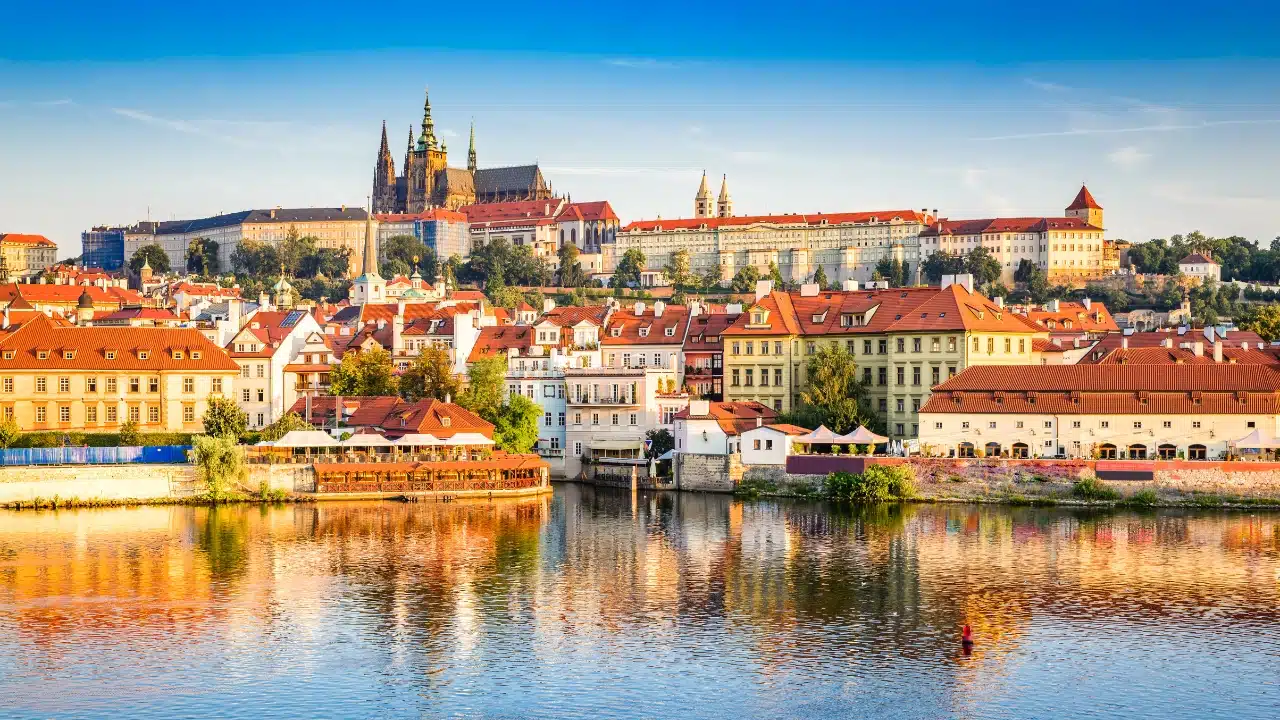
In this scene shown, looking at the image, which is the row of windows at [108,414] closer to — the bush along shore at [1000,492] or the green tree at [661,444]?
the green tree at [661,444]

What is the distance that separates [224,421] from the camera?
68.2 metres

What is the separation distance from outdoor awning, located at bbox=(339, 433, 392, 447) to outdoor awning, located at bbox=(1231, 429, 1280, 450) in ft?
107

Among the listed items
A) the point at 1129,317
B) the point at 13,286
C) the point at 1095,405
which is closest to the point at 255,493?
the point at 1095,405

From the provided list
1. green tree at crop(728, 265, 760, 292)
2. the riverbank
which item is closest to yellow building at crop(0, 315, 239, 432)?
the riverbank

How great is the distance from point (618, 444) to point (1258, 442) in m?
27.3

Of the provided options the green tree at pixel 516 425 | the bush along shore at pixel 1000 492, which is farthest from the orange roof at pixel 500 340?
the bush along shore at pixel 1000 492

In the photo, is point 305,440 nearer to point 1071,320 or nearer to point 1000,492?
point 1000,492

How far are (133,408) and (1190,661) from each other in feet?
168

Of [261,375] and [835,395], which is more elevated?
[261,375]

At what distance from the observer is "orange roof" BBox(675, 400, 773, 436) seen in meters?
69.2

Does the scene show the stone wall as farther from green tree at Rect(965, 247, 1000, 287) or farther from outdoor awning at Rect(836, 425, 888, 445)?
green tree at Rect(965, 247, 1000, 287)

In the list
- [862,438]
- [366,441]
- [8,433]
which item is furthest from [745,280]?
[8,433]

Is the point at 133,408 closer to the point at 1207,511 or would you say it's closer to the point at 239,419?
the point at 239,419

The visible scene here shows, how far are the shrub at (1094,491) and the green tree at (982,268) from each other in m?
129
